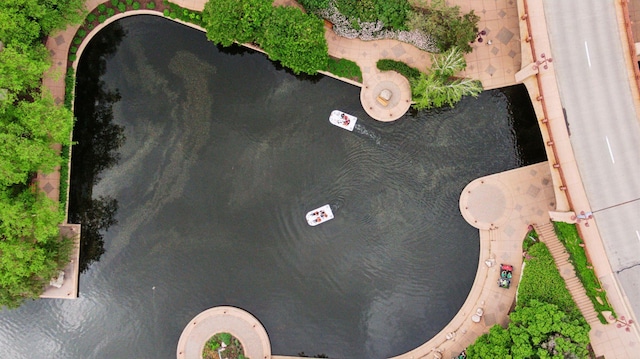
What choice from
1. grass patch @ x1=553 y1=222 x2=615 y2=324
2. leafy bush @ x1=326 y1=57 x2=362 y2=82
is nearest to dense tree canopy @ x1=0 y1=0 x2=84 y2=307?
leafy bush @ x1=326 y1=57 x2=362 y2=82

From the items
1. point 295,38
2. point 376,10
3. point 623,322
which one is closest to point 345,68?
point 376,10

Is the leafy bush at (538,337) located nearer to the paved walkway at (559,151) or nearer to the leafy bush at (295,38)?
the paved walkway at (559,151)

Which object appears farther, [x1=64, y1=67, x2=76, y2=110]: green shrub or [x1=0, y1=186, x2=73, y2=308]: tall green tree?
[x1=64, y1=67, x2=76, y2=110]: green shrub

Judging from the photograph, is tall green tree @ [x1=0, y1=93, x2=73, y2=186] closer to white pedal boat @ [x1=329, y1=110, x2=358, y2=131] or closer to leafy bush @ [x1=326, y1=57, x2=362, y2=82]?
white pedal boat @ [x1=329, y1=110, x2=358, y2=131]

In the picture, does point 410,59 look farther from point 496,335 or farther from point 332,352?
point 332,352

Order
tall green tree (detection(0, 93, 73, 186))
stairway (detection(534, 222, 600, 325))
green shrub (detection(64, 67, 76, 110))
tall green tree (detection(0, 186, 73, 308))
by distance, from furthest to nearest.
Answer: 1. green shrub (detection(64, 67, 76, 110))
2. stairway (detection(534, 222, 600, 325))
3. tall green tree (detection(0, 186, 73, 308))
4. tall green tree (detection(0, 93, 73, 186))

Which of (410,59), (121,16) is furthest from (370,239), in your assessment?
(121,16)

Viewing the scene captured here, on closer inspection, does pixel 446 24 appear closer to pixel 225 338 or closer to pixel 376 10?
pixel 376 10
